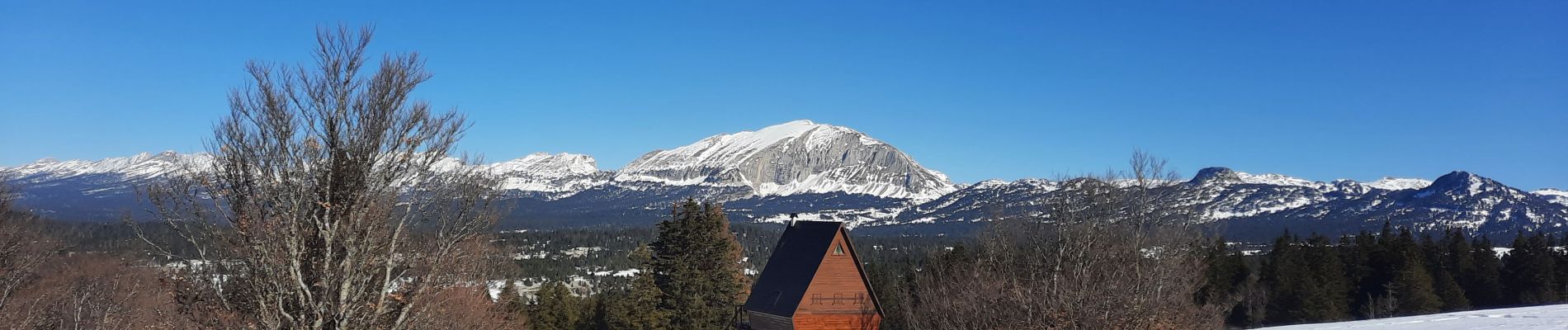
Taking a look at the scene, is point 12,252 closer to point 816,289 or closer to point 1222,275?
point 816,289

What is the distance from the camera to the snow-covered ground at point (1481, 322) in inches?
1066

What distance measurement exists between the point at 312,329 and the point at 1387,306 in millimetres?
62086

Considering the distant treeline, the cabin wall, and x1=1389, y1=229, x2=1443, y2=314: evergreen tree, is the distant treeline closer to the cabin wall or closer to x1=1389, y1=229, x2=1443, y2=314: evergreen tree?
x1=1389, y1=229, x2=1443, y2=314: evergreen tree

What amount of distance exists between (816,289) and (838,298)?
1011 mm

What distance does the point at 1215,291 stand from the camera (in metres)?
55.5

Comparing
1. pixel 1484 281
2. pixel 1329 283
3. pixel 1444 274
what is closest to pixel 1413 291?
pixel 1329 283

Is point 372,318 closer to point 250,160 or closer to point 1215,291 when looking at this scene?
point 250,160

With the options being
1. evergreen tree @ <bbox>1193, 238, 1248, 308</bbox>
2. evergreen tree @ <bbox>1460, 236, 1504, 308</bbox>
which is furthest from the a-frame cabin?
evergreen tree @ <bbox>1460, 236, 1504, 308</bbox>

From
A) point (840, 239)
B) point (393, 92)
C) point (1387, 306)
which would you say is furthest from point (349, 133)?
point (1387, 306)

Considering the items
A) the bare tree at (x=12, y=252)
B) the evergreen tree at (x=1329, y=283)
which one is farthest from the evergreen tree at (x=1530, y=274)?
the bare tree at (x=12, y=252)

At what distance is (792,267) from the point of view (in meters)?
35.5

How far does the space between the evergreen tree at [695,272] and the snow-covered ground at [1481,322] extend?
24.3m

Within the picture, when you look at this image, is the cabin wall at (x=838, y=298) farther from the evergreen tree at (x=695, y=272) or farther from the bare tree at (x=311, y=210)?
the bare tree at (x=311, y=210)

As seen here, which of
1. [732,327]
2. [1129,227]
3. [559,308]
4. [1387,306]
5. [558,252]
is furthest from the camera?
[558,252]
